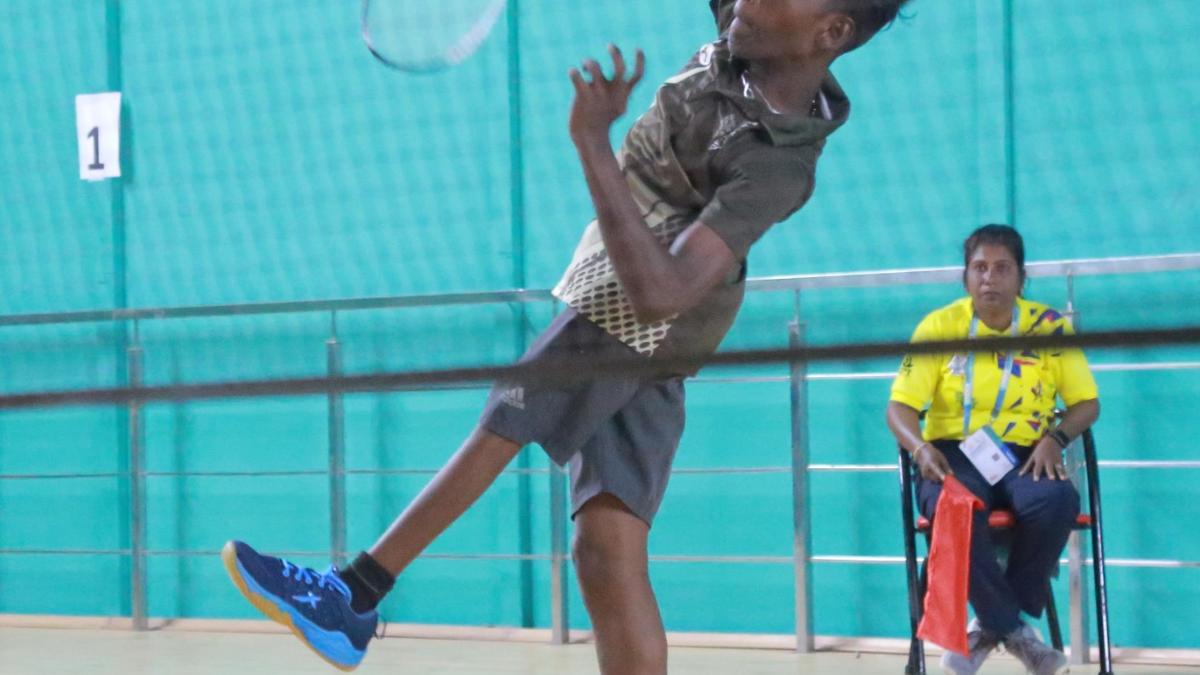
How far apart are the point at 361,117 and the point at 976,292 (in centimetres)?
198

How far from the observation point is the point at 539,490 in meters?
4.51

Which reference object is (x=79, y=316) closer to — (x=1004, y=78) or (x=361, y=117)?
(x=361, y=117)

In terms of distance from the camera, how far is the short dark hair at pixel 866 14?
6.69ft

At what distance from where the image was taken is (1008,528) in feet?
11.3

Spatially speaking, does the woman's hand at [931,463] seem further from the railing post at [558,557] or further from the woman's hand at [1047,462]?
the railing post at [558,557]

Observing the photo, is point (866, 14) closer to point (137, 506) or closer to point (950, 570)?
point (950, 570)

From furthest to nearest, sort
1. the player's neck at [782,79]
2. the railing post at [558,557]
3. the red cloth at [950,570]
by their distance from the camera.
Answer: the railing post at [558,557] → the red cloth at [950,570] → the player's neck at [782,79]

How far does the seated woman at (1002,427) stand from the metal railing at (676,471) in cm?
24

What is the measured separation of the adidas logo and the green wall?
7.47 ft

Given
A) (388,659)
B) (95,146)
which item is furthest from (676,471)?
(95,146)

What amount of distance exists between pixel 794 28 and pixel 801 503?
2.14 meters

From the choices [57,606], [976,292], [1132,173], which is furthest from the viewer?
[57,606]

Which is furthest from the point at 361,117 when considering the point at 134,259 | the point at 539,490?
the point at 539,490

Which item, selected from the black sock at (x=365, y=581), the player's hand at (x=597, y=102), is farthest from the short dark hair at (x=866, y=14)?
the black sock at (x=365, y=581)
